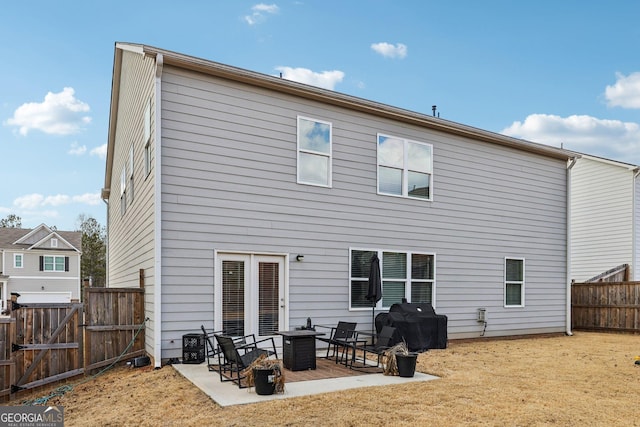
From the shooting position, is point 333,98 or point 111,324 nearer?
point 111,324

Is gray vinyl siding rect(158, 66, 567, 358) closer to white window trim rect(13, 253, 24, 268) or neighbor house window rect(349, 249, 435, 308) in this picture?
neighbor house window rect(349, 249, 435, 308)

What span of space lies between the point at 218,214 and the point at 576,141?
29.4 meters

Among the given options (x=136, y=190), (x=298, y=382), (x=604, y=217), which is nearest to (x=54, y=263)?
(x=136, y=190)

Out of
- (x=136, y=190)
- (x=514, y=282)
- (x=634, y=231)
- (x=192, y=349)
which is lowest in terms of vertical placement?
(x=192, y=349)

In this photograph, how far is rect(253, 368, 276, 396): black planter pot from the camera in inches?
218

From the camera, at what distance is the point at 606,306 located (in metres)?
13.9

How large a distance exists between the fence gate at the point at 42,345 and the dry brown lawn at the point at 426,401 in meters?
0.42

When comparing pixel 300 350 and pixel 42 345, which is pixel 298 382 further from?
pixel 42 345

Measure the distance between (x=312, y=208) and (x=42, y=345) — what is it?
502 cm

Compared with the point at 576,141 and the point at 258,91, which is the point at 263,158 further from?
the point at 576,141

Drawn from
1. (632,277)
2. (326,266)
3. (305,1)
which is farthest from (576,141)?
(326,266)

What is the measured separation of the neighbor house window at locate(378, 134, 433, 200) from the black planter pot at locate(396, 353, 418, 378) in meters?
4.18

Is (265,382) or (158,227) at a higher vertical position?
(158,227)

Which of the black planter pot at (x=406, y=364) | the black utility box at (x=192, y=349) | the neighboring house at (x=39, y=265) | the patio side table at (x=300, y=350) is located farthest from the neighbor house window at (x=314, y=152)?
the neighboring house at (x=39, y=265)
